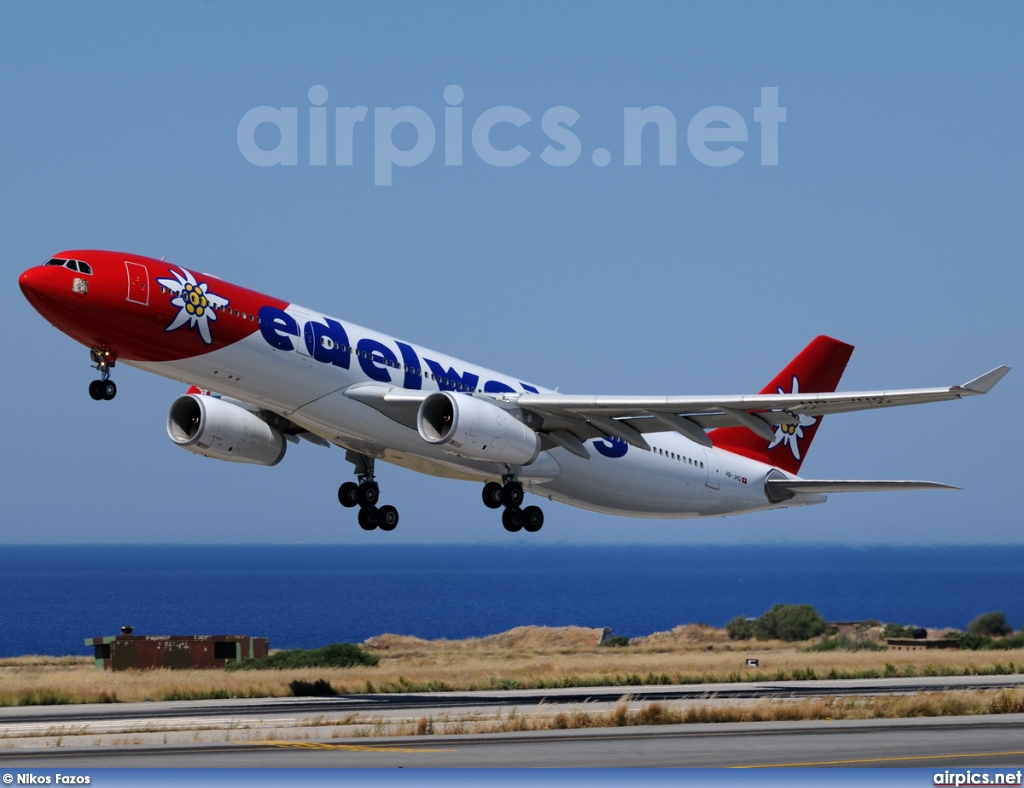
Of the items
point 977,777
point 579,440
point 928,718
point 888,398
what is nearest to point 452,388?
point 579,440

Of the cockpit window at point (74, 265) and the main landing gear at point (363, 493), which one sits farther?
the main landing gear at point (363, 493)

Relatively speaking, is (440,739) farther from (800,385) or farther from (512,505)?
(800,385)

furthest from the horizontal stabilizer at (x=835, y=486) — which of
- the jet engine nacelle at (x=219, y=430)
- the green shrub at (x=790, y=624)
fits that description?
the green shrub at (x=790, y=624)

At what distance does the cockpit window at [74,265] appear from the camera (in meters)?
29.9

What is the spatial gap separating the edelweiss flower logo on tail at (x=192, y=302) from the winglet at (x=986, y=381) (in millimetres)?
16471

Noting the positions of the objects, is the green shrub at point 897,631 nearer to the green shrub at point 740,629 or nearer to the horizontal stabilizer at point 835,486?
the green shrub at point 740,629

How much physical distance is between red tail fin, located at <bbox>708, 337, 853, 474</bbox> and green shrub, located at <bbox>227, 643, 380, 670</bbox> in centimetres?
2411

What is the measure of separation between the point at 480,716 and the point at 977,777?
636 inches

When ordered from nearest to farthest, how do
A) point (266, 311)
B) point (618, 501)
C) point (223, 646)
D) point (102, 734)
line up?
point (102, 734) → point (266, 311) → point (618, 501) → point (223, 646)

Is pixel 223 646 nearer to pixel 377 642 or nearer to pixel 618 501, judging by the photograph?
pixel 618 501

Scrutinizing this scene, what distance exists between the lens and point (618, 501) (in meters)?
41.5

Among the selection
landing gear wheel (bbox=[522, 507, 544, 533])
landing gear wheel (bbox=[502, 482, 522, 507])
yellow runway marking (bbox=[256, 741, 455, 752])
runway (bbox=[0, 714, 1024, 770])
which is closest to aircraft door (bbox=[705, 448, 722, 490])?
landing gear wheel (bbox=[522, 507, 544, 533])

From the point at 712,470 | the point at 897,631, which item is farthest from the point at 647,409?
the point at 897,631

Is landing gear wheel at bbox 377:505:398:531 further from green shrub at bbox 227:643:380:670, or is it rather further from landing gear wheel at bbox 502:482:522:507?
green shrub at bbox 227:643:380:670
